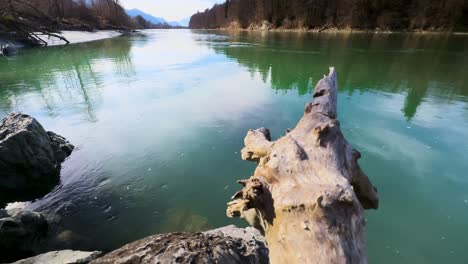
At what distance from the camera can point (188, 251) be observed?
176 cm

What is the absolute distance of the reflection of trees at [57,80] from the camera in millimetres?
8161

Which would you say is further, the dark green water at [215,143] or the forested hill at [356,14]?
the forested hill at [356,14]

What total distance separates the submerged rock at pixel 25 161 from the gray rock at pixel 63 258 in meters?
1.88

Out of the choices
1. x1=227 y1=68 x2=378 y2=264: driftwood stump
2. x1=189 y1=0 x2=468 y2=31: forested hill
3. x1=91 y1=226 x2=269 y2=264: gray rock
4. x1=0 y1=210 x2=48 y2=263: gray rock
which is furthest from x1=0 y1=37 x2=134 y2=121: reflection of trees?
x1=189 y1=0 x2=468 y2=31: forested hill

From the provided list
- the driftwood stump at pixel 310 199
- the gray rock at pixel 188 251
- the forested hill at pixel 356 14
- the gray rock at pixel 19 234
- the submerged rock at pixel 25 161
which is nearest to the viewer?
the driftwood stump at pixel 310 199

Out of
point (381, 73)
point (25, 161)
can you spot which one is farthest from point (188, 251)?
point (381, 73)

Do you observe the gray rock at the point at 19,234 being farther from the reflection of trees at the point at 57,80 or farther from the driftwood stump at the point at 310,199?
the reflection of trees at the point at 57,80

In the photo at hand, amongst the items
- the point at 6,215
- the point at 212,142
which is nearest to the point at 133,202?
the point at 6,215

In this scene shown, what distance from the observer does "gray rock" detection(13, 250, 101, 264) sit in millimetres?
2543

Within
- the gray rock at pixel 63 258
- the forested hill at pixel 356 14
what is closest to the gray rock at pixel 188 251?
the gray rock at pixel 63 258

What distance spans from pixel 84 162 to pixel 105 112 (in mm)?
2701

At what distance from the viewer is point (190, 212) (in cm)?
373

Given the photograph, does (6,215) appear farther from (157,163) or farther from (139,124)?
(139,124)

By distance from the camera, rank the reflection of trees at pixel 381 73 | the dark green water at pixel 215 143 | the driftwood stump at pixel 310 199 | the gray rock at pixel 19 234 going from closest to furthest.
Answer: the driftwood stump at pixel 310 199, the gray rock at pixel 19 234, the dark green water at pixel 215 143, the reflection of trees at pixel 381 73
